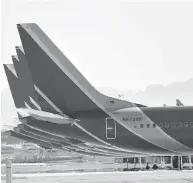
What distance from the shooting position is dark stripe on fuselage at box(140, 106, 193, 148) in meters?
17.8

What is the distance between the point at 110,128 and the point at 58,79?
3.00 meters

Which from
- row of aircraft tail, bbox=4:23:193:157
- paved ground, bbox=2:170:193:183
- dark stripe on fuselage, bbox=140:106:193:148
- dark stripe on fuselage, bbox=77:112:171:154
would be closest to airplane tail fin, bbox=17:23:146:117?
row of aircraft tail, bbox=4:23:193:157

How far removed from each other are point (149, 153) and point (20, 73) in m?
10.4

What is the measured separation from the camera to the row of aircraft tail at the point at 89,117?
17625 millimetres

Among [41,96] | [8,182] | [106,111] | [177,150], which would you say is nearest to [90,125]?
[106,111]

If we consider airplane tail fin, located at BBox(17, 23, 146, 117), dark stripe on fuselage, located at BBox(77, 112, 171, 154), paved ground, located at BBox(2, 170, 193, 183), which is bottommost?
paved ground, located at BBox(2, 170, 193, 183)

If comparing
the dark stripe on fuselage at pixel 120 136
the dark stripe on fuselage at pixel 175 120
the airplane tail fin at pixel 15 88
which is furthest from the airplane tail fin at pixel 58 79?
the airplane tail fin at pixel 15 88

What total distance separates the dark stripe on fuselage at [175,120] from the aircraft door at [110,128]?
1.45 metres

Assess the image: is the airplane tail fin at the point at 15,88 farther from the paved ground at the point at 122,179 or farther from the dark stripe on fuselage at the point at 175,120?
the dark stripe on fuselage at the point at 175,120

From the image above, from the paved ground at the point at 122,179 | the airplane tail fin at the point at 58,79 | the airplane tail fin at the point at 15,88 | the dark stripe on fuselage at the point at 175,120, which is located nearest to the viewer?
the dark stripe on fuselage at the point at 175,120

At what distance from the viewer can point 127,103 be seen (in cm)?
1855

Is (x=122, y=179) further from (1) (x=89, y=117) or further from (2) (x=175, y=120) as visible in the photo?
(2) (x=175, y=120)

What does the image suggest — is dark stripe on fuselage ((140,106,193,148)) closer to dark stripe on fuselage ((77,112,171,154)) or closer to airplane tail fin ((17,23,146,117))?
dark stripe on fuselage ((77,112,171,154))

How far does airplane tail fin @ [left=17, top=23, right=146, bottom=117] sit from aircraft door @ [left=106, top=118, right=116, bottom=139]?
65cm
